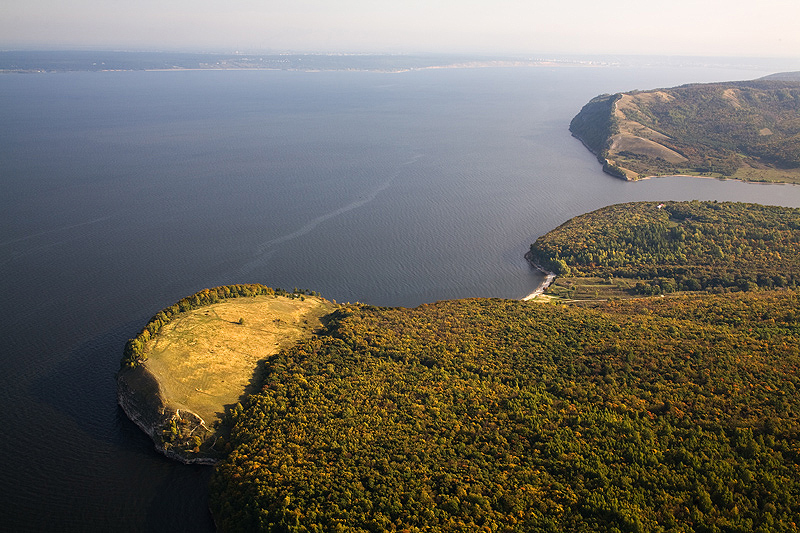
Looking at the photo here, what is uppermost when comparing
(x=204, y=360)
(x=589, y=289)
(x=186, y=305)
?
(x=186, y=305)

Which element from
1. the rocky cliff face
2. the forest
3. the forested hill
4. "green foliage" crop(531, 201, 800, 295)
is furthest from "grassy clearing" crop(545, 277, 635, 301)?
the forested hill

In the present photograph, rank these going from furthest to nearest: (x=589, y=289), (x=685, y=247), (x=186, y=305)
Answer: (x=685, y=247) → (x=589, y=289) → (x=186, y=305)

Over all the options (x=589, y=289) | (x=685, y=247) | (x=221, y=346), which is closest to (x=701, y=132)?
(x=685, y=247)

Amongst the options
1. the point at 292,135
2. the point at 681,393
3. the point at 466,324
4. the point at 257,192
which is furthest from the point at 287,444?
the point at 292,135

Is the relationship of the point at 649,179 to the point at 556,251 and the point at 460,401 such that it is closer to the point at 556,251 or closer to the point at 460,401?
the point at 556,251

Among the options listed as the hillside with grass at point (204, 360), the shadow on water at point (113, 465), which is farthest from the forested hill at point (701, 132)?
the shadow on water at point (113, 465)

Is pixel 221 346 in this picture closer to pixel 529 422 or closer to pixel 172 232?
pixel 529 422
